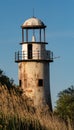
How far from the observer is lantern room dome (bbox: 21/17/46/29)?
50.7 metres

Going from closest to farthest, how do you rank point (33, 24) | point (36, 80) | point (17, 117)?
point (17, 117) → point (33, 24) → point (36, 80)

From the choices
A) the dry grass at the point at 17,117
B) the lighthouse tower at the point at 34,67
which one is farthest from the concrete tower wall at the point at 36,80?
the dry grass at the point at 17,117

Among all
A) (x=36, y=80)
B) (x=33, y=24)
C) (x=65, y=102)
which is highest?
(x=33, y=24)

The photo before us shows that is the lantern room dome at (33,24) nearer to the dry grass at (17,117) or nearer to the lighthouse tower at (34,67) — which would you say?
the lighthouse tower at (34,67)

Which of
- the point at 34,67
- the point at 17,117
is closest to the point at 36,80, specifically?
the point at 34,67

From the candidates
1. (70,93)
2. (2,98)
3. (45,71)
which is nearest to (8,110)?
(2,98)

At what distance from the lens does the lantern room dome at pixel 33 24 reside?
5069 cm

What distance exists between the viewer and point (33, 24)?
167ft

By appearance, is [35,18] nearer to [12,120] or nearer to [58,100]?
[58,100]

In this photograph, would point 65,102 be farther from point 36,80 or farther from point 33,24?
point 33,24

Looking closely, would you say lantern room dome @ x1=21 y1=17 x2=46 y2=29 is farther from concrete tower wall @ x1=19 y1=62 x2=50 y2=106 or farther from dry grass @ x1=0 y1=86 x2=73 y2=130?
dry grass @ x1=0 y1=86 x2=73 y2=130

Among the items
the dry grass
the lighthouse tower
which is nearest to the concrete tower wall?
the lighthouse tower

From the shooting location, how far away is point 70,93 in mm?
54719

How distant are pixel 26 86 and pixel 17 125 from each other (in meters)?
32.9
